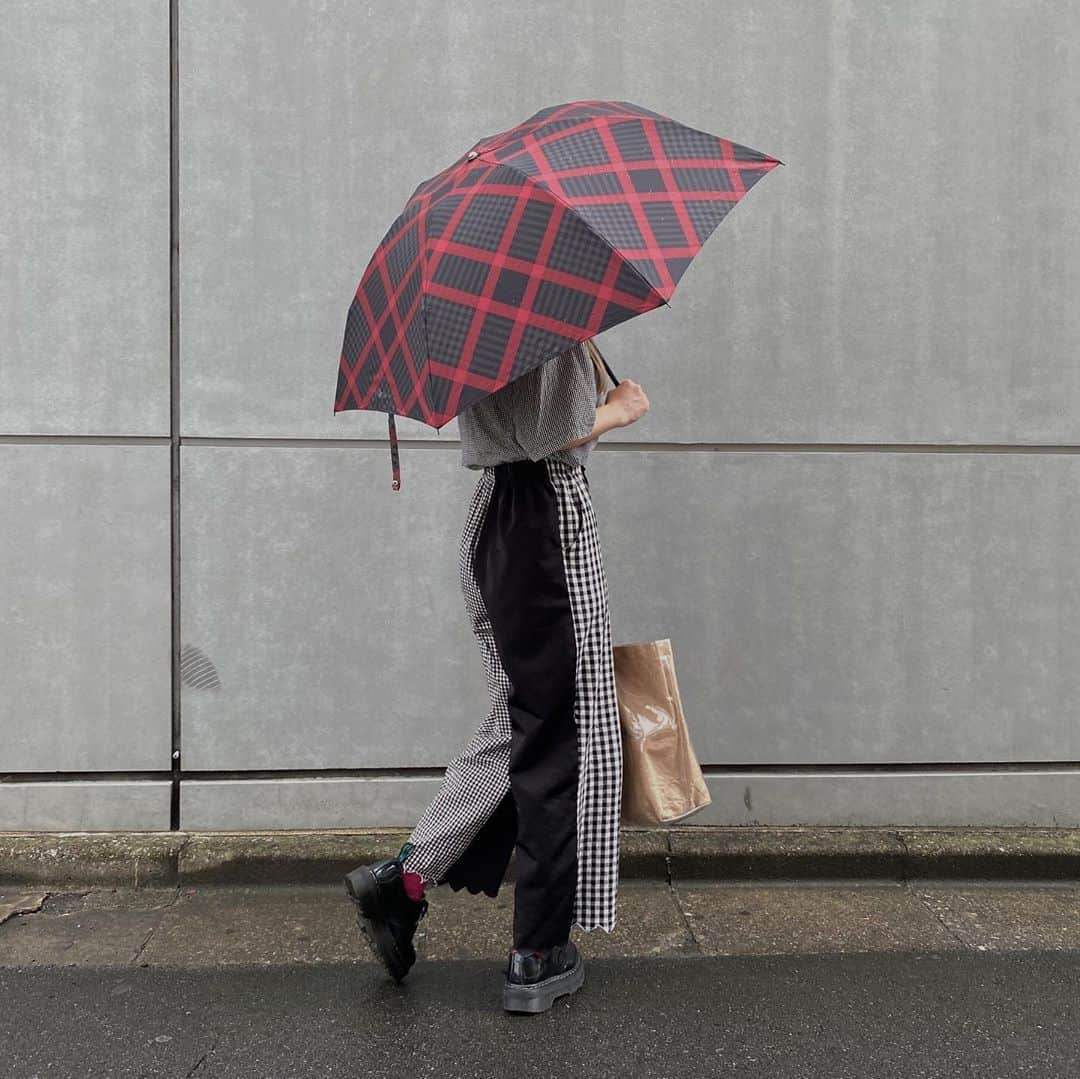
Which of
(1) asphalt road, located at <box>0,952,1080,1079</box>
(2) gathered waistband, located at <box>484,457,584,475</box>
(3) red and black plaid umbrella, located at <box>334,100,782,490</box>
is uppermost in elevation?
(3) red and black plaid umbrella, located at <box>334,100,782,490</box>

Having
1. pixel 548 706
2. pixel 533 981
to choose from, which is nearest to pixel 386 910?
pixel 533 981

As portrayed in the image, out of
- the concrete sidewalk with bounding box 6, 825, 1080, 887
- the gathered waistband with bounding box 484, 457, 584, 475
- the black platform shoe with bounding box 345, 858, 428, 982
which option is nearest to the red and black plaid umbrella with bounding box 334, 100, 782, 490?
the gathered waistband with bounding box 484, 457, 584, 475

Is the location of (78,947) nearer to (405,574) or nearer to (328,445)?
(405,574)

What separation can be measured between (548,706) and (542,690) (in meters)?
0.04

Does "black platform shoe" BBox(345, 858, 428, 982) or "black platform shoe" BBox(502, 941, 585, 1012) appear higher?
"black platform shoe" BBox(345, 858, 428, 982)

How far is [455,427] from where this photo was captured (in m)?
3.43

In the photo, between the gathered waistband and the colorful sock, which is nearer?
the gathered waistband

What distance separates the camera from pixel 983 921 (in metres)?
3.02

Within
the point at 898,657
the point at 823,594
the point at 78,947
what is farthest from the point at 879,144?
the point at 78,947

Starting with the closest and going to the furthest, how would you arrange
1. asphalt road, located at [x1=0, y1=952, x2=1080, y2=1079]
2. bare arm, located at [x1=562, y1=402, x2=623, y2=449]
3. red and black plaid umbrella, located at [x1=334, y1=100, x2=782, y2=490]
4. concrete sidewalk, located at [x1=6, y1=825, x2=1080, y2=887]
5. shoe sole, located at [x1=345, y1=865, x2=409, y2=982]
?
red and black plaid umbrella, located at [x1=334, y1=100, x2=782, y2=490]
asphalt road, located at [x1=0, y1=952, x2=1080, y2=1079]
bare arm, located at [x1=562, y1=402, x2=623, y2=449]
shoe sole, located at [x1=345, y1=865, x2=409, y2=982]
concrete sidewalk, located at [x1=6, y1=825, x2=1080, y2=887]

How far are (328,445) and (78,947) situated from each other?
5.41 ft

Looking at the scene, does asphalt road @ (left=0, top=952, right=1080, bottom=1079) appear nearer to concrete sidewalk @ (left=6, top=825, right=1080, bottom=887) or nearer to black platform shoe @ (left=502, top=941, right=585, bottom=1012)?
black platform shoe @ (left=502, top=941, right=585, bottom=1012)

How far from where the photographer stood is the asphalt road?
2.18 m

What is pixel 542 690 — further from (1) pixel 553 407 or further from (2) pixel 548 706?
(1) pixel 553 407
